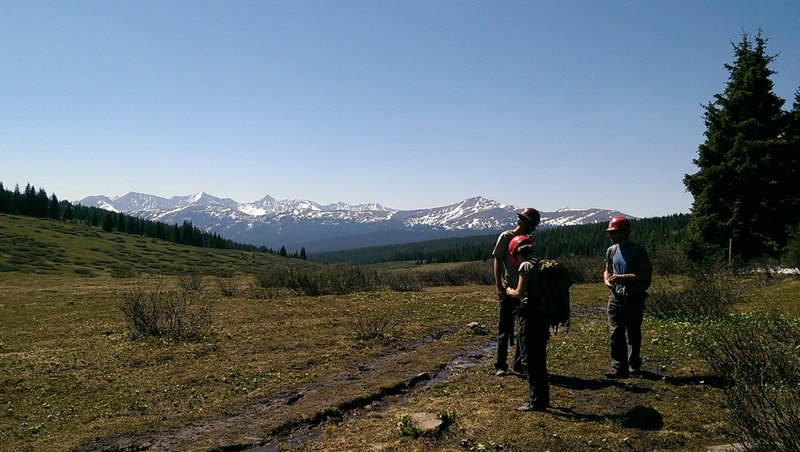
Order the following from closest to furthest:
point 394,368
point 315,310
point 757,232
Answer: point 394,368
point 315,310
point 757,232

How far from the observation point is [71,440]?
25.5 ft

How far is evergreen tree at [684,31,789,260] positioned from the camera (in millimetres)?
31266

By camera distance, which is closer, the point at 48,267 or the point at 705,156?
the point at 705,156

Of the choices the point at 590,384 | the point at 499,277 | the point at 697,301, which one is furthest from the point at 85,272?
the point at 590,384

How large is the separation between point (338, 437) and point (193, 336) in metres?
10.7

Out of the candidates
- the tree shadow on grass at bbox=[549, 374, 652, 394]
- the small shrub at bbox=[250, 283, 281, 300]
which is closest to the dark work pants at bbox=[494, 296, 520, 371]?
the tree shadow on grass at bbox=[549, 374, 652, 394]

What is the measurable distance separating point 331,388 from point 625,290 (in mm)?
6149

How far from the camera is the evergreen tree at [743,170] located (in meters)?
31.3

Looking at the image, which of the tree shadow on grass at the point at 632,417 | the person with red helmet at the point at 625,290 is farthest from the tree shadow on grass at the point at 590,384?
the tree shadow on grass at the point at 632,417

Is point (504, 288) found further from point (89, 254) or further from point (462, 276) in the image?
point (89, 254)

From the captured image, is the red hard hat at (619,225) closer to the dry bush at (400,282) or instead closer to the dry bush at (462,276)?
the dry bush at (400,282)

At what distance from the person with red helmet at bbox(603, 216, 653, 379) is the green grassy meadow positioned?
0.60 meters

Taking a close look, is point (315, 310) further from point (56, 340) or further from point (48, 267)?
point (48, 267)

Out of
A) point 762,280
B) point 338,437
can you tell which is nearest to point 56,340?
point 338,437
